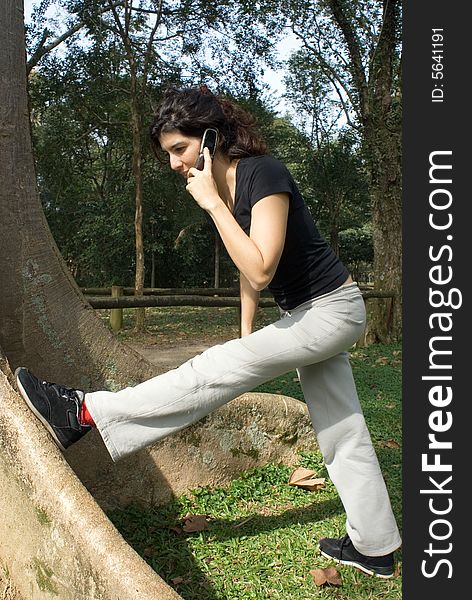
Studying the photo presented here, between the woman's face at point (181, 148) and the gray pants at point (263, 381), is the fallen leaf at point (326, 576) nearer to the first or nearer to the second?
the gray pants at point (263, 381)

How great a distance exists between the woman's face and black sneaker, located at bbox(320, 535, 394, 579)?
167cm

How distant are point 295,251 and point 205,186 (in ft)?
1.45

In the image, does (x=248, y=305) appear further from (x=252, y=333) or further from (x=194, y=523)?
(x=194, y=523)

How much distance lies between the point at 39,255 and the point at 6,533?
1.37m

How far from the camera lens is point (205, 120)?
258 centimetres

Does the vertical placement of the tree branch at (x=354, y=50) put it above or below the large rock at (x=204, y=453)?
above

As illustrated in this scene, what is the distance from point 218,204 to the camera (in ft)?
7.91

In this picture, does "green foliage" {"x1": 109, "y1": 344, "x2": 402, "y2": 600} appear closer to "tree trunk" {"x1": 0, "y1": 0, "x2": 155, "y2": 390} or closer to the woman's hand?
"tree trunk" {"x1": 0, "y1": 0, "x2": 155, "y2": 390}

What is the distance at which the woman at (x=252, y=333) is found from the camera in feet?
7.93

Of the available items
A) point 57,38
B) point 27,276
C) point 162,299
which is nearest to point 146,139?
point 57,38

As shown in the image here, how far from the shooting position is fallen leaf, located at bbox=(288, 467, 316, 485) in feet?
11.9

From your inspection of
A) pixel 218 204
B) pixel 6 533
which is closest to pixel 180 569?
pixel 6 533

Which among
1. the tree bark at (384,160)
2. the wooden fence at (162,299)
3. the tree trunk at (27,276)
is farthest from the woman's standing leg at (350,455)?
the tree bark at (384,160)

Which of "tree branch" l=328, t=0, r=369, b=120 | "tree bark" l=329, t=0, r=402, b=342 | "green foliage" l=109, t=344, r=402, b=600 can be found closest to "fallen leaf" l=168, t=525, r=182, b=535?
"green foliage" l=109, t=344, r=402, b=600
